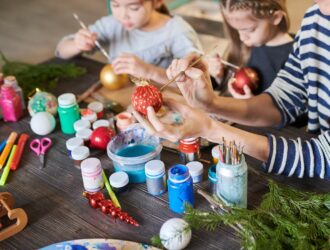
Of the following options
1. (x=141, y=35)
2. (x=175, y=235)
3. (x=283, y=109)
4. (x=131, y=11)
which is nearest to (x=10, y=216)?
(x=175, y=235)

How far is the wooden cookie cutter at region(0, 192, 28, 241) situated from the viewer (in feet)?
3.56

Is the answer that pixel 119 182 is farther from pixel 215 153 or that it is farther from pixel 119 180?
pixel 215 153

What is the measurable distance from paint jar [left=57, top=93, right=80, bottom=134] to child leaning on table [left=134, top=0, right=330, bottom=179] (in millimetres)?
310

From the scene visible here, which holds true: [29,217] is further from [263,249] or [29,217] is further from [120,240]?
[263,249]

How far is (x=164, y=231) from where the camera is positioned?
1023 millimetres

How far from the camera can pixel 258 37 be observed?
69.0 inches

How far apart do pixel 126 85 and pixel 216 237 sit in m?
0.83

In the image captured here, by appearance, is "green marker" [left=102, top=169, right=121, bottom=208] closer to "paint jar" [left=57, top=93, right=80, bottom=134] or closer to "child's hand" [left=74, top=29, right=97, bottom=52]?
"paint jar" [left=57, top=93, right=80, bottom=134]

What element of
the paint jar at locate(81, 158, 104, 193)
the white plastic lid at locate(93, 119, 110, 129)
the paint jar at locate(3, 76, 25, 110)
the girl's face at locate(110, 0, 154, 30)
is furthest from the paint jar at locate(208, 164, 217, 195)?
the girl's face at locate(110, 0, 154, 30)

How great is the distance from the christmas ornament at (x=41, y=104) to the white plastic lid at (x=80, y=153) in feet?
0.83

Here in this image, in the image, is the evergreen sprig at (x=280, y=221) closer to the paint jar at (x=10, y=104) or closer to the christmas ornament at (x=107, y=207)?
the christmas ornament at (x=107, y=207)

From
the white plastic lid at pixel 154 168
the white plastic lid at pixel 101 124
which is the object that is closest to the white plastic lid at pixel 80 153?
the white plastic lid at pixel 101 124

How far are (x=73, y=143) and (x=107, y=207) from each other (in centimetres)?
28

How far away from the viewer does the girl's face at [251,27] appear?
1.71 meters
